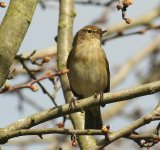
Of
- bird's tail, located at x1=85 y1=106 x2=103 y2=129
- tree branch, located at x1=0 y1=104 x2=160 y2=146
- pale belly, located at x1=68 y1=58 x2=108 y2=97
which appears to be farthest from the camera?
pale belly, located at x1=68 y1=58 x2=108 y2=97

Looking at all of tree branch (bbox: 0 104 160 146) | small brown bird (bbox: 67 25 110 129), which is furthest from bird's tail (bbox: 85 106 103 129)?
tree branch (bbox: 0 104 160 146)

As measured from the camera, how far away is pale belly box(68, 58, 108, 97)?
5973 mm

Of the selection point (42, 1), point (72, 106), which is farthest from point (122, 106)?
point (72, 106)

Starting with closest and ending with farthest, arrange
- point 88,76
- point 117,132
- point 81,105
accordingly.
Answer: point 117,132, point 81,105, point 88,76

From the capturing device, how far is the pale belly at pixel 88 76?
5.97 metres

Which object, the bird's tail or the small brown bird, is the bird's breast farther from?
the bird's tail

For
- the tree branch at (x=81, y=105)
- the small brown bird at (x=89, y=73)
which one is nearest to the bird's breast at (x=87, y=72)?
the small brown bird at (x=89, y=73)

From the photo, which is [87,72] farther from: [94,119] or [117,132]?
[117,132]

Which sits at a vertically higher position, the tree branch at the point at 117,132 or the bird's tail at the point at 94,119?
the tree branch at the point at 117,132

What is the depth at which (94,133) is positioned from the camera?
11.1 feet

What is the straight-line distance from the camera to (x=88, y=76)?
19.6 ft

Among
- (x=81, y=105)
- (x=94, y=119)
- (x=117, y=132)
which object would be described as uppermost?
(x=81, y=105)

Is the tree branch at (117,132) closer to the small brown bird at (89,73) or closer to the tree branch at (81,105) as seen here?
the tree branch at (81,105)

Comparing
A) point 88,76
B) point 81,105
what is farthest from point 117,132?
point 88,76
